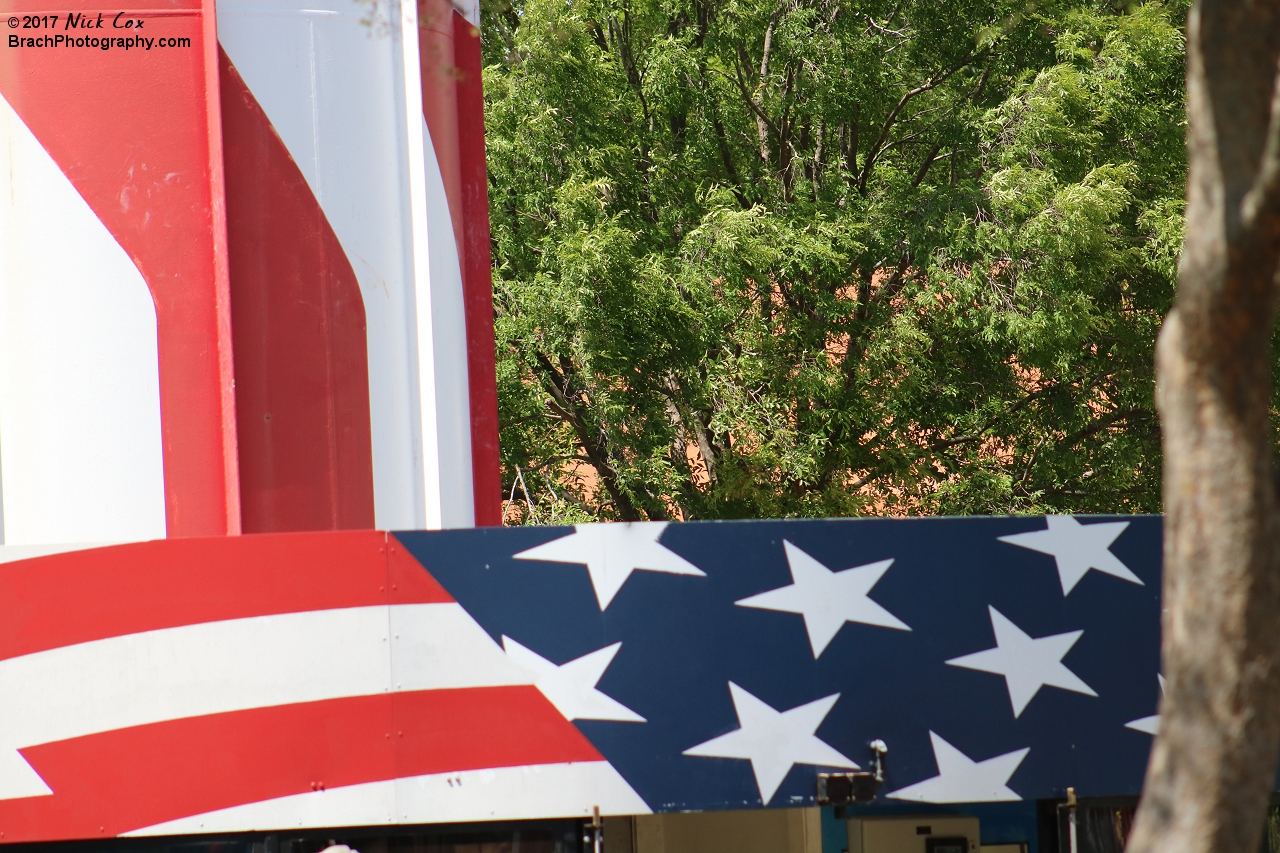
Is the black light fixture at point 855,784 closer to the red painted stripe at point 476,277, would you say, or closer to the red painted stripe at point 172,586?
the red painted stripe at point 172,586

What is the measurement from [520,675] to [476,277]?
2912 mm

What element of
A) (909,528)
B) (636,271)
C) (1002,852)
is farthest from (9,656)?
(636,271)

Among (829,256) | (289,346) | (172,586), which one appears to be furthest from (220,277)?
(829,256)

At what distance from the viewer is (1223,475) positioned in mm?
3533

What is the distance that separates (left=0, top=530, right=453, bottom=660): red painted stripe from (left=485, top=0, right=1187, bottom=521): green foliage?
6507mm

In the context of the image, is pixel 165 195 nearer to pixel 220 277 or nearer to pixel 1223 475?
pixel 220 277

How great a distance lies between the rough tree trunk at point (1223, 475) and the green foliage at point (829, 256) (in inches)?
338

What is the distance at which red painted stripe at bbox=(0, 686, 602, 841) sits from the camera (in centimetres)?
610

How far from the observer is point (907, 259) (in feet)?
46.3

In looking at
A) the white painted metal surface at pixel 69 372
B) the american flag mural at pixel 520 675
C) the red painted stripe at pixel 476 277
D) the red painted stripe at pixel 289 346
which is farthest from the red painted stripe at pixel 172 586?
the red painted stripe at pixel 476 277

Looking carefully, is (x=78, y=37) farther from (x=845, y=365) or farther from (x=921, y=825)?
(x=845, y=365)

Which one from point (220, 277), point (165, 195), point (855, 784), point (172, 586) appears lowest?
point (855, 784)

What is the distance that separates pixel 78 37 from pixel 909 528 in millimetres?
5196

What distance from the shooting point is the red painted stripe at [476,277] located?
26.9 ft
